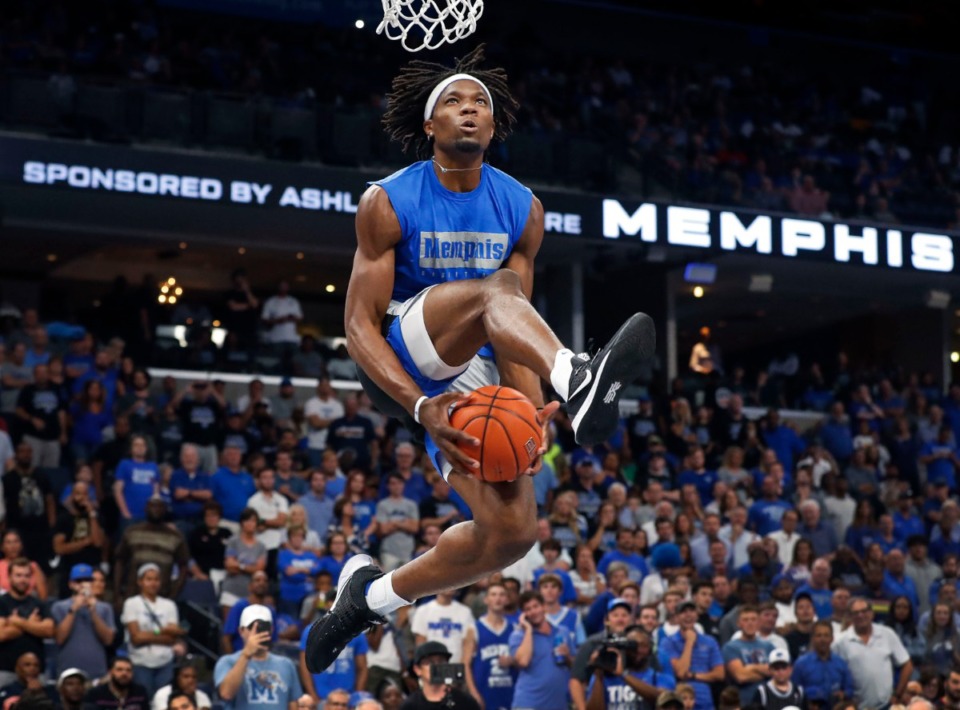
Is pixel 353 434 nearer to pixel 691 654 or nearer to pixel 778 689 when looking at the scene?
pixel 691 654

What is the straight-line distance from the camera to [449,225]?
692 centimetres

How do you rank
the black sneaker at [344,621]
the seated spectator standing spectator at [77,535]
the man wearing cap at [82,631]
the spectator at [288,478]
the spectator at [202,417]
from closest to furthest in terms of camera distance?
the black sneaker at [344,621]
the man wearing cap at [82,631]
the seated spectator standing spectator at [77,535]
the spectator at [288,478]
the spectator at [202,417]

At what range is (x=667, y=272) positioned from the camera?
24656 millimetres

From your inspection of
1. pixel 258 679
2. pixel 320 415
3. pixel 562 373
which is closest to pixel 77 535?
pixel 258 679

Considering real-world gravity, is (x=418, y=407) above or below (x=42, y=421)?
below

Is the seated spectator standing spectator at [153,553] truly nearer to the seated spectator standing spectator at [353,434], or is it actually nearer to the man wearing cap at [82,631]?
the man wearing cap at [82,631]

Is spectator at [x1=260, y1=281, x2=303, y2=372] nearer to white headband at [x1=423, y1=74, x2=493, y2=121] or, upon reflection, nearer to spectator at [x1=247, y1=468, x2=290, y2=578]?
spectator at [x1=247, y1=468, x2=290, y2=578]

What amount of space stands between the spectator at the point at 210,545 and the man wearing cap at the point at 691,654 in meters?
3.94

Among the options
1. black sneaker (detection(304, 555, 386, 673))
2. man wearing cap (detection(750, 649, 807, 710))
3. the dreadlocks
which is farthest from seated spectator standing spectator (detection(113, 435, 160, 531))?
the dreadlocks

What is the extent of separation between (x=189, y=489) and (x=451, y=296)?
8.91 metres

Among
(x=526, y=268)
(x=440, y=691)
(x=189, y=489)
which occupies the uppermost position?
(x=526, y=268)

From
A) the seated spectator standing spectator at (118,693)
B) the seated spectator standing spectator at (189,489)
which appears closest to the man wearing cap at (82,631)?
the seated spectator standing spectator at (118,693)

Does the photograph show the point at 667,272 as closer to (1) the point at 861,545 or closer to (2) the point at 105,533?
(1) the point at 861,545

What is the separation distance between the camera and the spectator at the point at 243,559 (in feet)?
45.2
